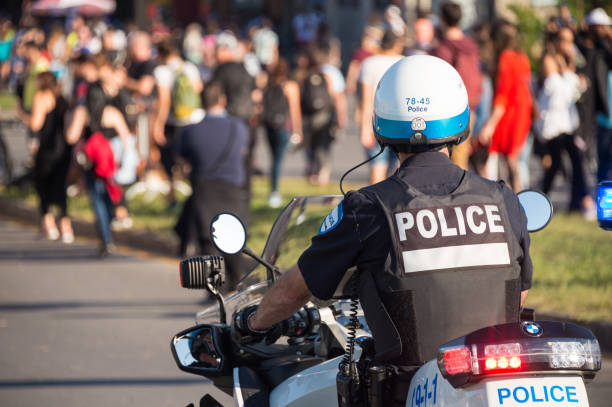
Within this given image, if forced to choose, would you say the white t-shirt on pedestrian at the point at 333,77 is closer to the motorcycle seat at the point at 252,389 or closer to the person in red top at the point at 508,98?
the person in red top at the point at 508,98

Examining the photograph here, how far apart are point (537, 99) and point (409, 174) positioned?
8.83 metres

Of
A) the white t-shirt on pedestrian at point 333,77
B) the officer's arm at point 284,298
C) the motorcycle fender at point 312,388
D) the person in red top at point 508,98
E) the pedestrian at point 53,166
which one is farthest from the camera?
the white t-shirt on pedestrian at point 333,77

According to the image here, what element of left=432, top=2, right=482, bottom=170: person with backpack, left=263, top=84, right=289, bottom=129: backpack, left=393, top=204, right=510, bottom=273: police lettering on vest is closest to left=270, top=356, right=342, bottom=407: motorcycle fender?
left=393, top=204, right=510, bottom=273: police lettering on vest

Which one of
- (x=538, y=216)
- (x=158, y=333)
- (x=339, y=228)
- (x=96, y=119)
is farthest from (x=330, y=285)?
(x=96, y=119)

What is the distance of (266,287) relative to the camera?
370cm

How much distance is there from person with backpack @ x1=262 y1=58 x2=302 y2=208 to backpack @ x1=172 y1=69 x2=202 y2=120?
1219mm

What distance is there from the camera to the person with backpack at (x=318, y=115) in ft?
47.3

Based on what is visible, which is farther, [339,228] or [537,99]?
[537,99]

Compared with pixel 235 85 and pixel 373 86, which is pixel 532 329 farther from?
pixel 235 85

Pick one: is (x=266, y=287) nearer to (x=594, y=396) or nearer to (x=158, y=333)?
(x=594, y=396)

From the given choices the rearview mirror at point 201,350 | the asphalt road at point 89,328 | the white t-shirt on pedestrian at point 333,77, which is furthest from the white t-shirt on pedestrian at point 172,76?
the rearview mirror at point 201,350

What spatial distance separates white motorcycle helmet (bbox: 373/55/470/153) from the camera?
296 centimetres

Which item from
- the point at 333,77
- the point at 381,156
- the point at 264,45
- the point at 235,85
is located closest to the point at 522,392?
the point at 381,156

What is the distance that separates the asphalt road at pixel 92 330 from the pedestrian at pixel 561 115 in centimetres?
403
